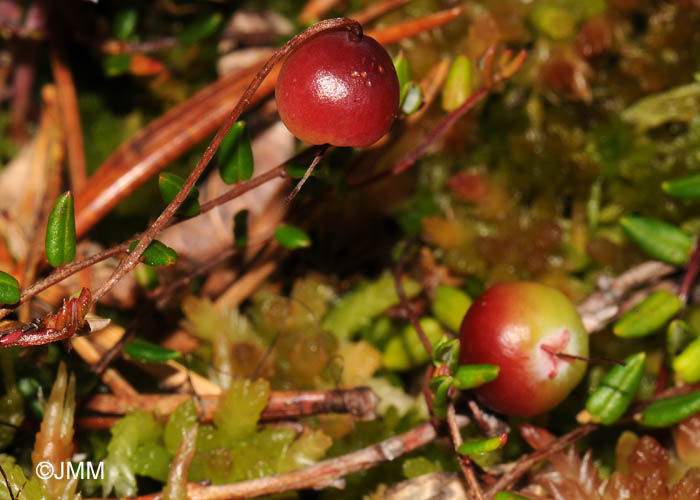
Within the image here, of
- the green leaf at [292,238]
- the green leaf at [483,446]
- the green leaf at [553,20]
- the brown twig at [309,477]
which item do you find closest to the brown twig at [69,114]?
the green leaf at [292,238]

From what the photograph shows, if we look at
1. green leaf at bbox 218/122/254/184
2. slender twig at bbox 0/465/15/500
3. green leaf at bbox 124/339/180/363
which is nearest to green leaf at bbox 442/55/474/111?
green leaf at bbox 218/122/254/184

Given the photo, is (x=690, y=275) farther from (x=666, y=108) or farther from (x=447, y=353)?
(x=447, y=353)

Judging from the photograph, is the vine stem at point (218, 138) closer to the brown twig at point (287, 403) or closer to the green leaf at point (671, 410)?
the brown twig at point (287, 403)

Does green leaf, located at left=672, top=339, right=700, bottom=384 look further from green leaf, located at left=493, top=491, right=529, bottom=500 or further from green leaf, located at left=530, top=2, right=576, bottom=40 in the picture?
green leaf, located at left=530, top=2, right=576, bottom=40

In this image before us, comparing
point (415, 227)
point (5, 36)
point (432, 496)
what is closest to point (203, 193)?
point (415, 227)

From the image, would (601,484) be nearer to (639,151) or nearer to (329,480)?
(329,480)
